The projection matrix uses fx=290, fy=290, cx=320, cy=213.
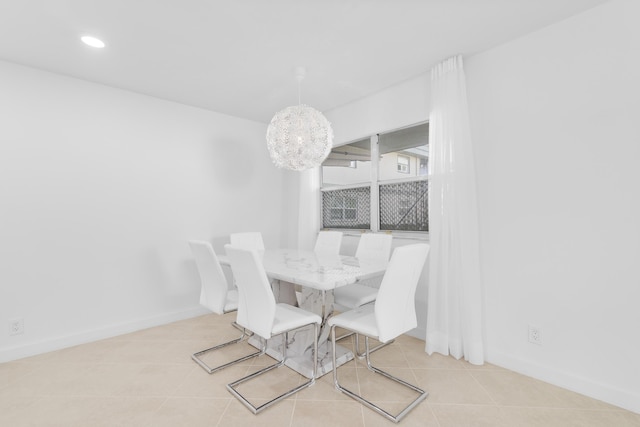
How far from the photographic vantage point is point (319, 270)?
2.18 m

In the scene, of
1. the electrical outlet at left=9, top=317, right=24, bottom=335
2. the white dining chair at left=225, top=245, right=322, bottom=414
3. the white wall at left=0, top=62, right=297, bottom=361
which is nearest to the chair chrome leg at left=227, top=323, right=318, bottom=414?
the white dining chair at left=225, top=245, right=322, bottom=414

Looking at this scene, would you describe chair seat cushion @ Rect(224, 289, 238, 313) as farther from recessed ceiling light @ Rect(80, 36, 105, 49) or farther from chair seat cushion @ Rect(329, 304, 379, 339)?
recessed ceiling light @ Rect(80, 36, 105, 49)

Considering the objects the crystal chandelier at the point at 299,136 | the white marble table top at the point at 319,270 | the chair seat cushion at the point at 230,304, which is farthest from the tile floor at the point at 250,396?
the crystal chandelier at the point at 299,136

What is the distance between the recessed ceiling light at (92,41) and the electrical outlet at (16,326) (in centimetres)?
238

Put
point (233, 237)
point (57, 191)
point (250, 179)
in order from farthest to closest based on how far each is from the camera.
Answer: point (250, 179) → point (233, 237) → point (57, 191)

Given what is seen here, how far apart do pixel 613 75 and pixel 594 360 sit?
6.00 feet

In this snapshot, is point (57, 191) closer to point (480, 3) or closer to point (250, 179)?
point (250, 179)

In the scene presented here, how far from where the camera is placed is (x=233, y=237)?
3457 millimetres

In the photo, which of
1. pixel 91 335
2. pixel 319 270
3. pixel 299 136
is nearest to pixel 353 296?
pixel 319 270

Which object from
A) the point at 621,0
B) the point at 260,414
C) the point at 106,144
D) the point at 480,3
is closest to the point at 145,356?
the point at 260,414

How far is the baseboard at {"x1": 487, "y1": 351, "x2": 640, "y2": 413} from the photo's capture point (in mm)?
1754

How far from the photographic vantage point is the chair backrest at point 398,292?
1.74m

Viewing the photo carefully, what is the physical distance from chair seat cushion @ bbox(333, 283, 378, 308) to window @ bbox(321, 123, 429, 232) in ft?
3.03

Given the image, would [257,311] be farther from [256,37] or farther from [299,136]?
[256,37]
